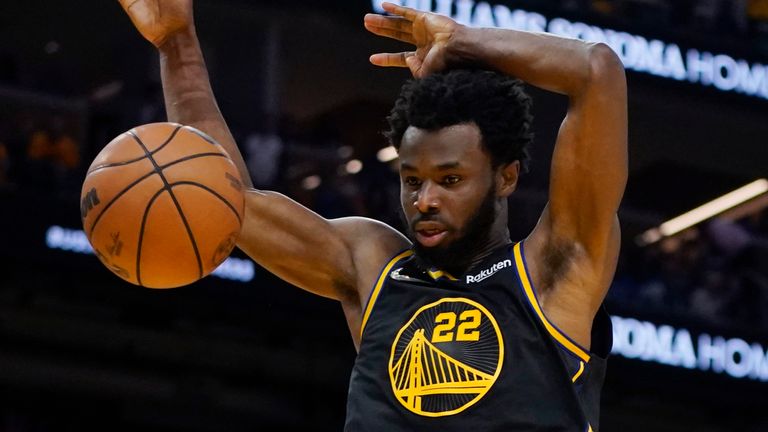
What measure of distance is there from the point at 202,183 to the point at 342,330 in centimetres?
921

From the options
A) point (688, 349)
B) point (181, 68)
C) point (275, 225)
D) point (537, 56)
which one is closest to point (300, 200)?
point (688, 349)

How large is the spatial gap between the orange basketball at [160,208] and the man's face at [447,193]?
19.3 inches

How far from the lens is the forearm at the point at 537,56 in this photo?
11.4ft

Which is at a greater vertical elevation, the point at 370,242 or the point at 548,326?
the point at 548,326

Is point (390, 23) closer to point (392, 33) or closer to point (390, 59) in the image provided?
point (392, 33)

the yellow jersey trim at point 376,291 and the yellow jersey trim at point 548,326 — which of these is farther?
the yellow jersey trim at point 376,291

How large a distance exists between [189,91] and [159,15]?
25cm

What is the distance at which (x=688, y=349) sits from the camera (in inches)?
511

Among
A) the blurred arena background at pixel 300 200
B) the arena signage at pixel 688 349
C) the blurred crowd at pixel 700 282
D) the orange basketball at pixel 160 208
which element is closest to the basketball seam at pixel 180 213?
the orange basketball at pixel 160 208

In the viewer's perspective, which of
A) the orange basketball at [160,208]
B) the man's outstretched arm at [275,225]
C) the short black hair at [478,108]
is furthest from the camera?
the man's outstretched arm at [275,225]

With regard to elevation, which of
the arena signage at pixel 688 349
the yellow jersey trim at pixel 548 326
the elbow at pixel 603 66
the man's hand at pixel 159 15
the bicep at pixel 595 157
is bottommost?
the arena signage at pixel 688 349

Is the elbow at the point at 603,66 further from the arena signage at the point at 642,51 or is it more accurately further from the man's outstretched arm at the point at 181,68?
the arena signage at the point at 642,51

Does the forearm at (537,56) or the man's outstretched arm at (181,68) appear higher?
the forearm at (537,56)

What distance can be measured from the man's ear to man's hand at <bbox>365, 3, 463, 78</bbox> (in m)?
0.33
